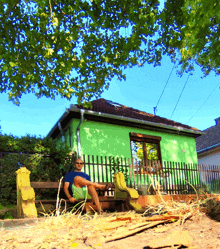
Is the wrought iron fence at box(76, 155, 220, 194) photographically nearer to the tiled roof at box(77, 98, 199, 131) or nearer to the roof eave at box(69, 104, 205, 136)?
the roof eave at box(69, 104, 205, 136)

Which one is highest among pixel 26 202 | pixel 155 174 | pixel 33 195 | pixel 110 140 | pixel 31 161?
pixel 110 140

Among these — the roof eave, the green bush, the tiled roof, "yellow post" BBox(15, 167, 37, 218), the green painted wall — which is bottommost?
"yellow post" BBox(15, 167, 37, 218)

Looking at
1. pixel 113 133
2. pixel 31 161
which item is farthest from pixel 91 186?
pixel 113 133

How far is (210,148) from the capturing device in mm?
19703

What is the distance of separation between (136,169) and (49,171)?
9.49 feet

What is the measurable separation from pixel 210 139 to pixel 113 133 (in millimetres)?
12620

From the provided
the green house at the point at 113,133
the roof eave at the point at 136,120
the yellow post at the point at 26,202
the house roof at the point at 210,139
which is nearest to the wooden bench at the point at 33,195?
the yellow post at the point at 26,202

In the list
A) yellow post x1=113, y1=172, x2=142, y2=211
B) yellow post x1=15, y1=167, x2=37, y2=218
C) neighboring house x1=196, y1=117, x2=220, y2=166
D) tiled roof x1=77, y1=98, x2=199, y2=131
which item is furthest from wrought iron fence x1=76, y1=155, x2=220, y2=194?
neighboring house x1=196, y1=117, x2=220, y2=166

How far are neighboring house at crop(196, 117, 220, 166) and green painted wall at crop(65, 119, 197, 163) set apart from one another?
642cm

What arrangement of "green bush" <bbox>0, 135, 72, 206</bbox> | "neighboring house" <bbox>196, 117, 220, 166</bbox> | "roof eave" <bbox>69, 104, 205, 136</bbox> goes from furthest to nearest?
"neighboring house" <bbox>196, 117, 220, 166</bbox>, "roof eave" <bbox>69, 104, 205, 136</bbox>, "green bush" <bbox>0, 135, 72, 206</bbox>

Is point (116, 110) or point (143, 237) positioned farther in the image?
point (116, 110)

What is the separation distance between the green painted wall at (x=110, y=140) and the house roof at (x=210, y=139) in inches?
272

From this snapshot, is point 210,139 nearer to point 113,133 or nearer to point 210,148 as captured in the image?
point 210,148

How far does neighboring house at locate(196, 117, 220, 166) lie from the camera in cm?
1945
